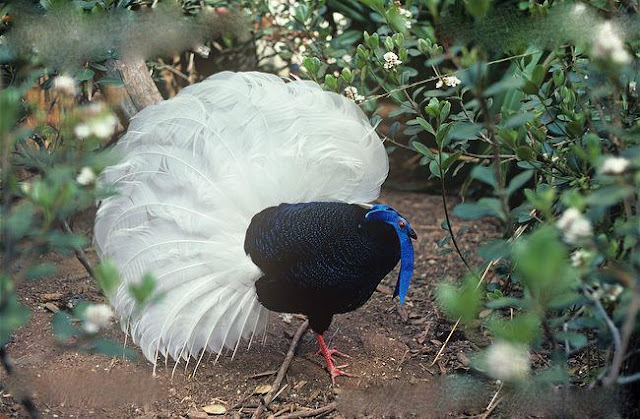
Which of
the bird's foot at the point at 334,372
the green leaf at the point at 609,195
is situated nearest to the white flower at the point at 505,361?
the green leaf at the point at 609,195

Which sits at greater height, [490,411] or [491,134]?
[491,134]

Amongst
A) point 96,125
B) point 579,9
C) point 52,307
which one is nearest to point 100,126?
point 96,125

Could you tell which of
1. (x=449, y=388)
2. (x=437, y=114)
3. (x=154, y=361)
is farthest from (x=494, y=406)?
(x=154, y=361)

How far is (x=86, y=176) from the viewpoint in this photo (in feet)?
5.71

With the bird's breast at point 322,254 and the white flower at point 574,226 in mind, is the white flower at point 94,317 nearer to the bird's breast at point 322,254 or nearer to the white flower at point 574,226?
the white flower at point 574,226

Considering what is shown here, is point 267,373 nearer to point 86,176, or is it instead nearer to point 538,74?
point 86,176

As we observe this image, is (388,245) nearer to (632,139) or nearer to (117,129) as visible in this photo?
(632,139)

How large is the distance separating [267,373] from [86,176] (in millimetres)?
1490

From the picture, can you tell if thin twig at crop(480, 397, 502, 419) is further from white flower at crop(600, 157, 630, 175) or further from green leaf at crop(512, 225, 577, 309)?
white flower at crop(600, 157, 630, 175)

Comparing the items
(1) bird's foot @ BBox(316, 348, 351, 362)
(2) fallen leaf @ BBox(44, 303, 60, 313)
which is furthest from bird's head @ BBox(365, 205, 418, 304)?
(2) fallen leaf @ BBox(44, 303, 60, 313)

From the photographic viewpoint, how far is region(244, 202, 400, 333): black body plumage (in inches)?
108

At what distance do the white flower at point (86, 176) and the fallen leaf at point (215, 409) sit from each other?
1.26 meters

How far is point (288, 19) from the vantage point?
4.23 m

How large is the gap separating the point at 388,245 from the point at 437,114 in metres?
0.52
